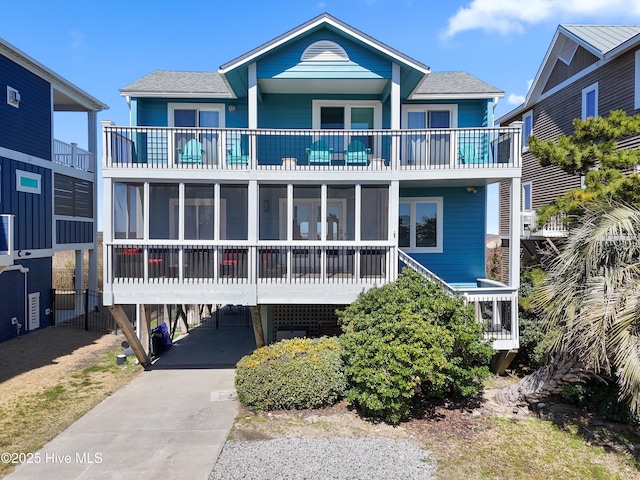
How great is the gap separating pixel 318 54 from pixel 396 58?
2.01 metres

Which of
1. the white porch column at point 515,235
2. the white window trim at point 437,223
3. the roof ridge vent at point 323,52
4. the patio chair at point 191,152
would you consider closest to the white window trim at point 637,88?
the white porch column at point 515,235

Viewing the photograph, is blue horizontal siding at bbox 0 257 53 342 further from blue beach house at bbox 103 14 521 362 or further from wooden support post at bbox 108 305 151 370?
blue beach house at bbox 103 14 521 362

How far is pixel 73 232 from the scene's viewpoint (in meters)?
17.5

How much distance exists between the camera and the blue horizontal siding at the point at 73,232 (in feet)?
53.9

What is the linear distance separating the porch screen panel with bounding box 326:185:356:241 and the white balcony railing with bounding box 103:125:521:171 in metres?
0.67

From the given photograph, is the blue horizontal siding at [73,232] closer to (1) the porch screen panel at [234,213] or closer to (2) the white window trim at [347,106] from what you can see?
(1) the porch screen panel at [234,213]

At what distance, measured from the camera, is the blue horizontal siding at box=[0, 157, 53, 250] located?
13281mm

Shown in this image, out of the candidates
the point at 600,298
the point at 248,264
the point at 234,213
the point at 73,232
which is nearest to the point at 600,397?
the point at 600,298

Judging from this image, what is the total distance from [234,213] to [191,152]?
1.94 m

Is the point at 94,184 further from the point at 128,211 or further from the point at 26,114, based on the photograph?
the point at 128,211

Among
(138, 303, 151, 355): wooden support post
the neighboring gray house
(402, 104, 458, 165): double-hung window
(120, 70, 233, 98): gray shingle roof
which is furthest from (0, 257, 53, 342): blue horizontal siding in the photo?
the neighboring gray house

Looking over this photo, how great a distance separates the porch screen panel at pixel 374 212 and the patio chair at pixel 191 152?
4.39m

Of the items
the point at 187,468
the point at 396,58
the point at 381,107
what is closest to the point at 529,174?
the point at 381,107

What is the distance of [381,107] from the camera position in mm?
11508
